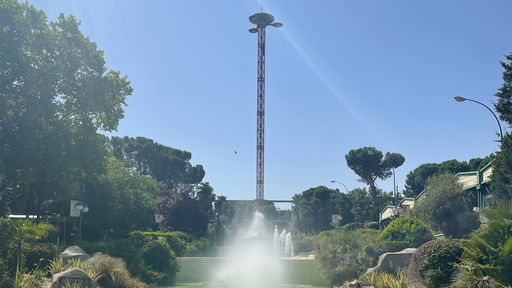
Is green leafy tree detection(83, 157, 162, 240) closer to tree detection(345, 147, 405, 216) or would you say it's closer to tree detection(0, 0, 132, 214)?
tree detection(0, 0, 132, 214)

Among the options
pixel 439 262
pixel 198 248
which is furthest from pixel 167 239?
pixel 439 262

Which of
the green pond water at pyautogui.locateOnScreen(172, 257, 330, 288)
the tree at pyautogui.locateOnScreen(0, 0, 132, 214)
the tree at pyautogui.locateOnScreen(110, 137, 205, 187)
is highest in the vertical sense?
the tree at pyautogui.locateOnScreen(110, 137, 205, 187)

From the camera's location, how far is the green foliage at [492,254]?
1166 cm

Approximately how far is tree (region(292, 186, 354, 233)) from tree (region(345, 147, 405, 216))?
13.3 metres

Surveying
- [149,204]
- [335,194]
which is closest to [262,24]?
[335,194]

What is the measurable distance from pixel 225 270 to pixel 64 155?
42.4 feet

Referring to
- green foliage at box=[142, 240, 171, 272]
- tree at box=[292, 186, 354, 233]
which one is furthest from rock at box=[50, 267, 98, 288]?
tree at box=[292, 186, 354, 233]

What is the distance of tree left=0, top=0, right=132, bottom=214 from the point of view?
86.3 feet

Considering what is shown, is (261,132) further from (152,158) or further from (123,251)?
(123,251)

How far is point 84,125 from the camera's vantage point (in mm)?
29594

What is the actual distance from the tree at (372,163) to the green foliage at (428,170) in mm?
4413

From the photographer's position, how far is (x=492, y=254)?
12.4 metres

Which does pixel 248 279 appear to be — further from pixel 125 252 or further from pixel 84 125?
pixel 84 125

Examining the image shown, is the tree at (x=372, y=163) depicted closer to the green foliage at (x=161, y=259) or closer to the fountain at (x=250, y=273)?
the fountain at (x=250, y=273)
